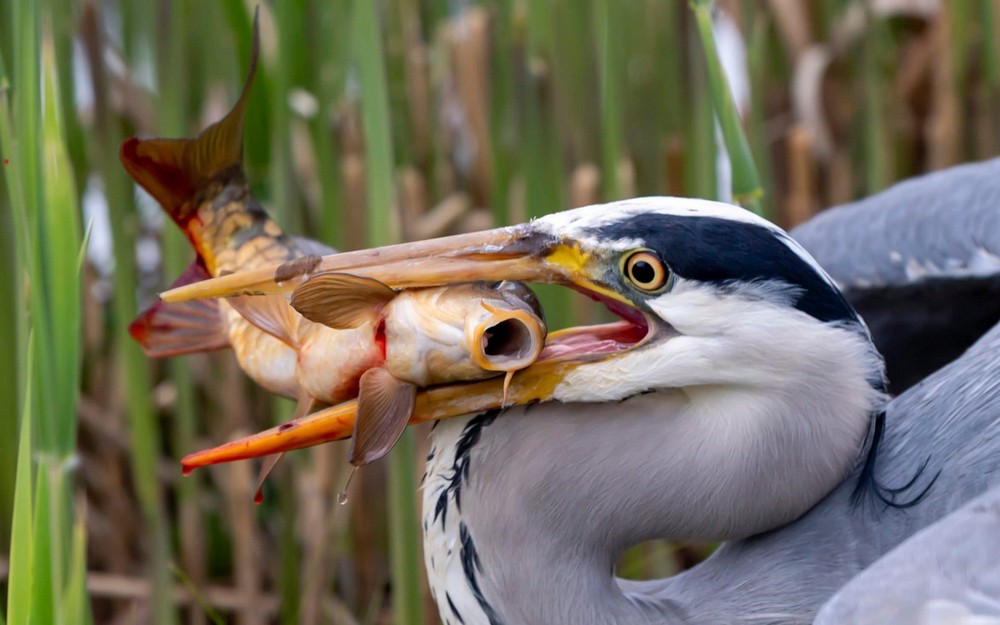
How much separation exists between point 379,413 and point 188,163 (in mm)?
335

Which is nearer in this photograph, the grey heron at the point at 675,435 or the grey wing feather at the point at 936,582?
the grey wing feather at the point at 936,582

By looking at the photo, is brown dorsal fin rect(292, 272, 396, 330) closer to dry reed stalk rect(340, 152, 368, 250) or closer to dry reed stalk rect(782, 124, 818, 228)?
dry reed stalk rect(340, 152, 368, 250)

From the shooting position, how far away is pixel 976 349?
127 cm

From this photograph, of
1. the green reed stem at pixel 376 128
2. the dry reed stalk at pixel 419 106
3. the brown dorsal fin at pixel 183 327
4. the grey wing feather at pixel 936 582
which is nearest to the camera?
the grey wing feather at pixel 936 582

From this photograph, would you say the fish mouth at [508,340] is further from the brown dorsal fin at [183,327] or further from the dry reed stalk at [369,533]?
the dry reed stalk at [369,533]

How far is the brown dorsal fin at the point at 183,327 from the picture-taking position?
46.9 inches

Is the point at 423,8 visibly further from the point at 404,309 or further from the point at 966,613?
the point at 966,613

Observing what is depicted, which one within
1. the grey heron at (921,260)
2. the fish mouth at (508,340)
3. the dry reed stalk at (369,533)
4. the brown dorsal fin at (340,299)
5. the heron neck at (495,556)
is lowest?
the dry reed stalk at (369,533)

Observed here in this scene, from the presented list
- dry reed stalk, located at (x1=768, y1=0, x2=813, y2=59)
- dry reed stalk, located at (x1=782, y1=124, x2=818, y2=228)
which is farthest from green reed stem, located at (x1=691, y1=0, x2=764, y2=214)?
dry reed stalk, located at (x1=768, y1=0, x2=813, y2=59)

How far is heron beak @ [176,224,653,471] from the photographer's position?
1022mm

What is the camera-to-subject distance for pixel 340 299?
1.00 meters

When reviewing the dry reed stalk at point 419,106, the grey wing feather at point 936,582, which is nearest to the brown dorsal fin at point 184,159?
the grey wing feather at point 936,582

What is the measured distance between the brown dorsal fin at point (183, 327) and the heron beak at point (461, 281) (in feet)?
0.57

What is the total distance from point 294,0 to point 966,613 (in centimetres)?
115
